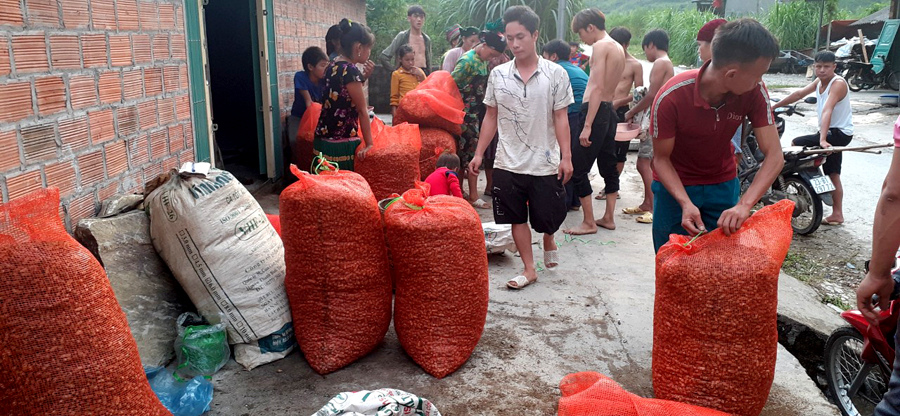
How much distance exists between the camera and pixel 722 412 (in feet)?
7.94

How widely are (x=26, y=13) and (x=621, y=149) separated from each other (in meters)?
4.74

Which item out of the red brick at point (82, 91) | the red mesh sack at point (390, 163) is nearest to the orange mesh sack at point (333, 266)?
the red brick at point (82, 91)

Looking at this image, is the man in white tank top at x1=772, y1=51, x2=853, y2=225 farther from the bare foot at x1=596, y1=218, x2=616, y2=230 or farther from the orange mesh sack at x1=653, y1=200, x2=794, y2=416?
the orange mesh sack at x1=653, y1=200, x2=794, y2=416

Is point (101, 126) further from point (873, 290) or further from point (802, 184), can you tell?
point (802, 184)

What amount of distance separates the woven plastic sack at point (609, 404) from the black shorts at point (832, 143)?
15.5 feet

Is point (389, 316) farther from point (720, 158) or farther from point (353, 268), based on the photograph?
point (720, 158)

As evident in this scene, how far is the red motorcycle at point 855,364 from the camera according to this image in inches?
107

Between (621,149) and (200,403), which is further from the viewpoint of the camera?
(621,149)

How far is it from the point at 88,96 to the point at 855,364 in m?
3.79

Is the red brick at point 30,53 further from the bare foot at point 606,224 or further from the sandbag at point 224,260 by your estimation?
the bare foot at point 606,224

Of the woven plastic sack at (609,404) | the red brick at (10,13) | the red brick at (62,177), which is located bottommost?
the woven plastic sack at (609,404)

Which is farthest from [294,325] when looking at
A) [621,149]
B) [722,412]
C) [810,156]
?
[810,156]

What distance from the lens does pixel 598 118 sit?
17.4 ft

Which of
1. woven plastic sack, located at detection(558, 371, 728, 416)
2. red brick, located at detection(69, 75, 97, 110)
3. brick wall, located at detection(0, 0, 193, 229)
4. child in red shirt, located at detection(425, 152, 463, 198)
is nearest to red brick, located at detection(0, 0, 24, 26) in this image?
brick wall, located at detection(0, 0, 193, 229)
